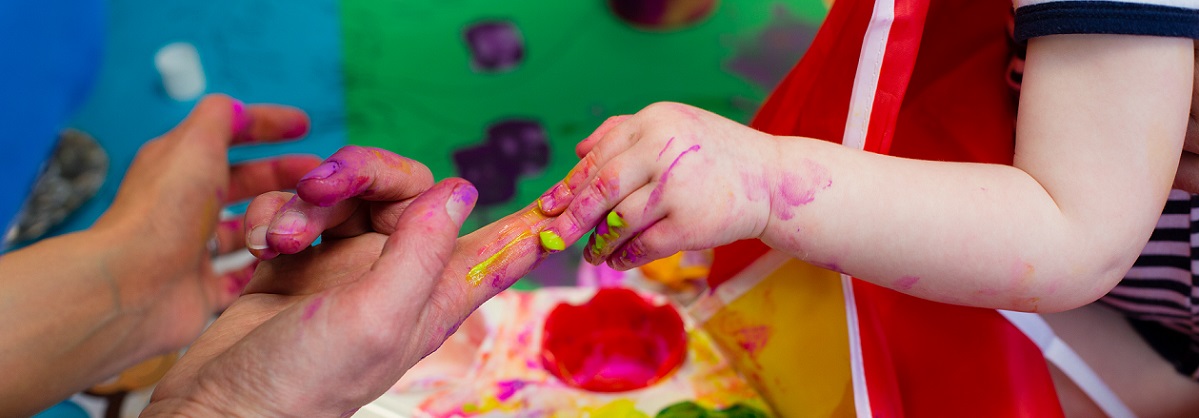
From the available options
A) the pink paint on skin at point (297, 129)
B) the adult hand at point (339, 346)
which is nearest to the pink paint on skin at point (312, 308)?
the adult hand at point (339, 346)

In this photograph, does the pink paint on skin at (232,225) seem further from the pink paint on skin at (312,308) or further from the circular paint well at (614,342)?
the pink paint on skin at (312,308)

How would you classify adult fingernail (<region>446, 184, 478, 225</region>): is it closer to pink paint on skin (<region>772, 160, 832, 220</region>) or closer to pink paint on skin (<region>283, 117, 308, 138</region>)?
pink paint on skin (<region>772, 160, 832, 220</region>)

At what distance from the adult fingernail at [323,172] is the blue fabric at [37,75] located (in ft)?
2.66

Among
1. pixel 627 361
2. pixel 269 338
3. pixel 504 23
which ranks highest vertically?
pixel 504 23

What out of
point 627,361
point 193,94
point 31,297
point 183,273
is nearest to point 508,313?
point 627,361

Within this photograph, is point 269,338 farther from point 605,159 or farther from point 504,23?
point 504,23

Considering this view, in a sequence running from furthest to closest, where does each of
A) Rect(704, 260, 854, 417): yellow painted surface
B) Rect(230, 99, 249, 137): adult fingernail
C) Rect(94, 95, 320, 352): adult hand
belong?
Rect(230, 99, 249, 137): adult fingernail < Rect(94, 95, 320, 352): adult hand < Rect(704, 260, 854, 417): yellow painted surface

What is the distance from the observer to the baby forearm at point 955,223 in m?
0.62

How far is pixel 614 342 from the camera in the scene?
96cm

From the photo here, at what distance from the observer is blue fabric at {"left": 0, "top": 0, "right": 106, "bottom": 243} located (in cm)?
111

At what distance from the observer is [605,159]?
25.0 inches

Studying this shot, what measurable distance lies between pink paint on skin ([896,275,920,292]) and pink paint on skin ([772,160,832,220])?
11 cm

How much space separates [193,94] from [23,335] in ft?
1.75

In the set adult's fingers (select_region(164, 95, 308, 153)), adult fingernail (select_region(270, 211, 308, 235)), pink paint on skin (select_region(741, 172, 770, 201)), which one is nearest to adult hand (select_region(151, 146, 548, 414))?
adult fingernail (select_region(270, 211, 308, 235))
